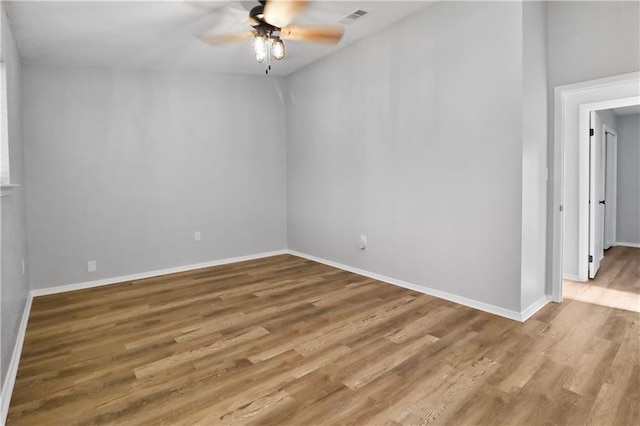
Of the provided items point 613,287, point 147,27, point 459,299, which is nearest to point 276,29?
point 147,27

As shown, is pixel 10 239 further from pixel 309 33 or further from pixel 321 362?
pixel 309 33

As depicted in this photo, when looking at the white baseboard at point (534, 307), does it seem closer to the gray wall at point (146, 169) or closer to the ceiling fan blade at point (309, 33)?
the ceiling fan blade at point (309, 33)

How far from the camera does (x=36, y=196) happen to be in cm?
392

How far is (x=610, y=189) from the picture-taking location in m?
6.12

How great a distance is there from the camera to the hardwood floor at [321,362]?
188 centimetres

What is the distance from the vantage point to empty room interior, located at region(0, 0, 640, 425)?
83.8 inches

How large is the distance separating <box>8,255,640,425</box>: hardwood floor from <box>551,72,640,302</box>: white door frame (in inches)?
24.5

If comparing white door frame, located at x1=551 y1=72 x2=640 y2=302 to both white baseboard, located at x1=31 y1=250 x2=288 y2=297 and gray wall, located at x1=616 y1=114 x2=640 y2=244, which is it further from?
white baseboard, located at x1=31 y1=250 x2=288 y2=297

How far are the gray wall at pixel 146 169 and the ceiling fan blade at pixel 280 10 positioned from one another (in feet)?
7.94

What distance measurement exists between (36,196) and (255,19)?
317cm

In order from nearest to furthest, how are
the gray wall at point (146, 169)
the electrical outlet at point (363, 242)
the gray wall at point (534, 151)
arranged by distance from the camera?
the gray wall at point (534, 151) → the gray wall at point (146, 169) → the electrical outlet at point (363, 242)

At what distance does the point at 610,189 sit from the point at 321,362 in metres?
6.43

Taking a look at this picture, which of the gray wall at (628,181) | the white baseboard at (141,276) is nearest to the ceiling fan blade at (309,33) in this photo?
the white baseboard at (141,276)

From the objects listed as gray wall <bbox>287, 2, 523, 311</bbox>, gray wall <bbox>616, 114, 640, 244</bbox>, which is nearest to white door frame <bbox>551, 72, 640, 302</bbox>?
gray wall <bbox>287, 2, 523, 311</bbox>
